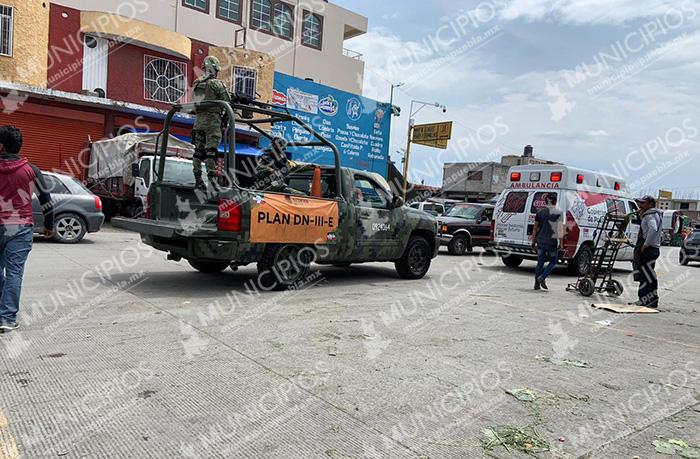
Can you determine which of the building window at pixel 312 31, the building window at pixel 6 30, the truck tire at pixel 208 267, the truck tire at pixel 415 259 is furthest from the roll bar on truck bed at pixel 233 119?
the building window at pixel 312 31

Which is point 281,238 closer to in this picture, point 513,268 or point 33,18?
point 513,268

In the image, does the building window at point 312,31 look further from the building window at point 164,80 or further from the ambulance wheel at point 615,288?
the ambulance wheel at point 615,288

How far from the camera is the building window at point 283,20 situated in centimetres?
2911

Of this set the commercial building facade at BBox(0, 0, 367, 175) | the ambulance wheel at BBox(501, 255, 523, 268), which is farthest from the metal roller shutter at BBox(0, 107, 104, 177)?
the ambulance wheel at BBox(501, 255, 523, 268)

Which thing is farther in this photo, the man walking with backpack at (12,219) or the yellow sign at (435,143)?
the yellow sign at (435,143)

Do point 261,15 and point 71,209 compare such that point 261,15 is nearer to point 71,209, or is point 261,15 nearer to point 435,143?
point 435,143

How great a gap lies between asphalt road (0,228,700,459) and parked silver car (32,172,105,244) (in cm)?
454

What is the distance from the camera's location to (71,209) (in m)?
11.6

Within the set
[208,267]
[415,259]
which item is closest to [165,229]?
[208,267]

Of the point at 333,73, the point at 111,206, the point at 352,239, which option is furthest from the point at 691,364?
the point at 333,73

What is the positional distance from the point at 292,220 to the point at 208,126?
1.71 meters

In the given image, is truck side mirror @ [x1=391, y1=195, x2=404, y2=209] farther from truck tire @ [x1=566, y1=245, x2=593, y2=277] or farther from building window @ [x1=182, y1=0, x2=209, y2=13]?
building window @ [x1=182, y1=0, x2=209, y2=13]

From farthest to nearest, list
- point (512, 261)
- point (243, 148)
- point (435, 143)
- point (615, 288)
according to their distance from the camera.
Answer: point (435, 143)
point (243, 148)
point (512, 261)
point (615, 288)

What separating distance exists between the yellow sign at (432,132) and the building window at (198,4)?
44.8 ft
